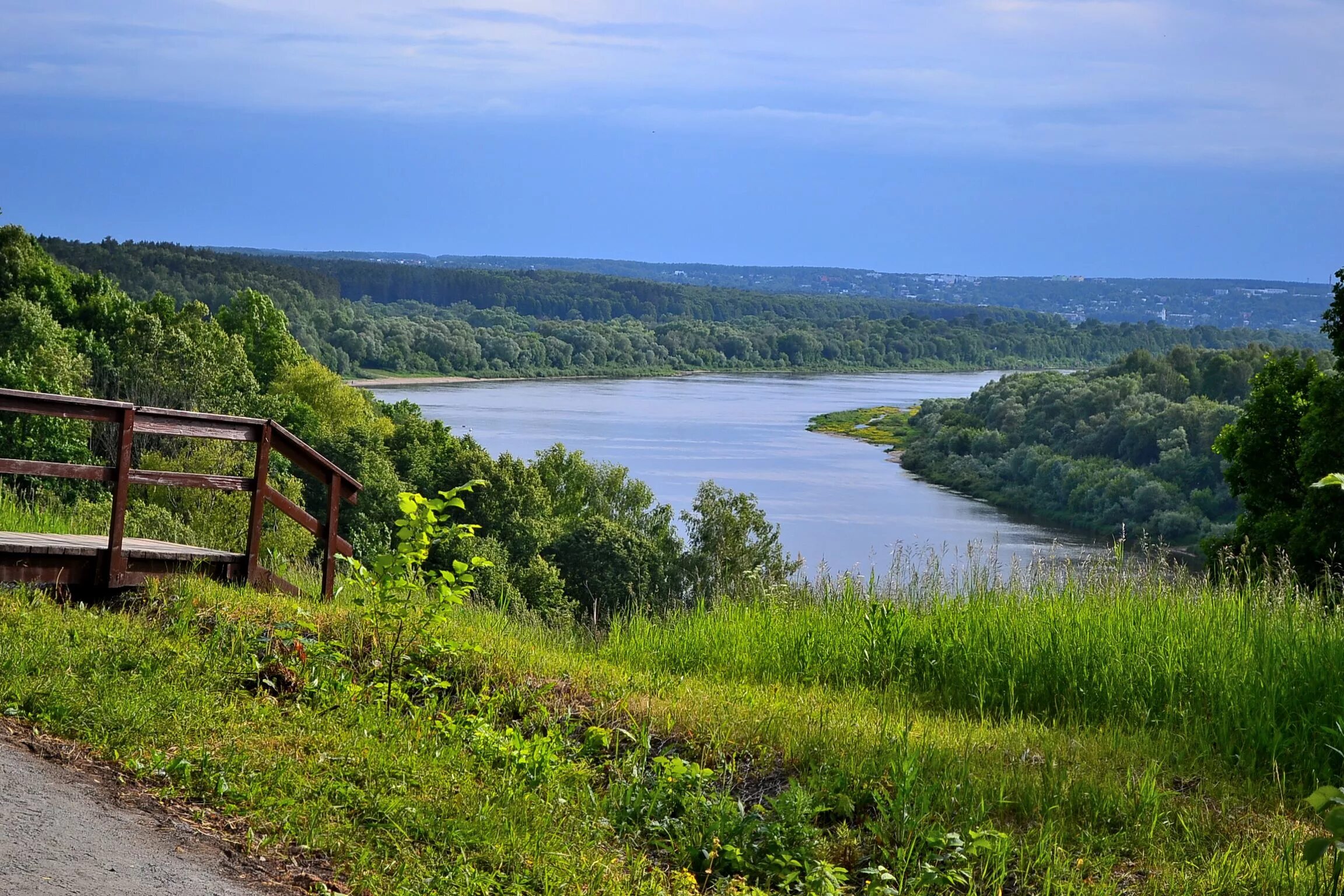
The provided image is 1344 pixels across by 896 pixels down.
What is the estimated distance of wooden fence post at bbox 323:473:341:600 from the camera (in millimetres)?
8672

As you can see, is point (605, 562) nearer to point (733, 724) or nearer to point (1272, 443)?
point (1272, 443)

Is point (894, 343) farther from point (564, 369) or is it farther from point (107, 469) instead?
point (107, 469)

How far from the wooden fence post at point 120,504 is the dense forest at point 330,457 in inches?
983

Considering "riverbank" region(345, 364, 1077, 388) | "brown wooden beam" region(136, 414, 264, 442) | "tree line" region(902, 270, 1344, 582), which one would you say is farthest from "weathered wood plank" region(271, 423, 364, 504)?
"riverbank" region(345, 364, 1077, 388)

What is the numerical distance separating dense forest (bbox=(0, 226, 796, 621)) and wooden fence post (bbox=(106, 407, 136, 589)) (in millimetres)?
24962

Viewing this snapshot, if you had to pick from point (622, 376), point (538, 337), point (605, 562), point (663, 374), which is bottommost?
point (605, 562)

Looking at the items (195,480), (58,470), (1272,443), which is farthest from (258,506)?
(1272,443)

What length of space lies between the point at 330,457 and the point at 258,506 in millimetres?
41528

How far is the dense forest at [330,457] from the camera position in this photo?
38125mm

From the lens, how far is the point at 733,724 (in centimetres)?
570

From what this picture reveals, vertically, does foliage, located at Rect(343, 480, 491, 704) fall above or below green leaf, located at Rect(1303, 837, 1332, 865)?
below

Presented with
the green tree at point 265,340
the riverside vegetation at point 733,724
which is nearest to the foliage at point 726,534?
the green tree at point 265,340

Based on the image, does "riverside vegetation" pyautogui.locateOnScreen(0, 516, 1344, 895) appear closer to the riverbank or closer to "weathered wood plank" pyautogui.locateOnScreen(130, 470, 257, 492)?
"weathered wood plank" pyautogui.locateOnScreen(130, 470, 257, 492)

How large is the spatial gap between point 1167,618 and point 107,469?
19.4ft
